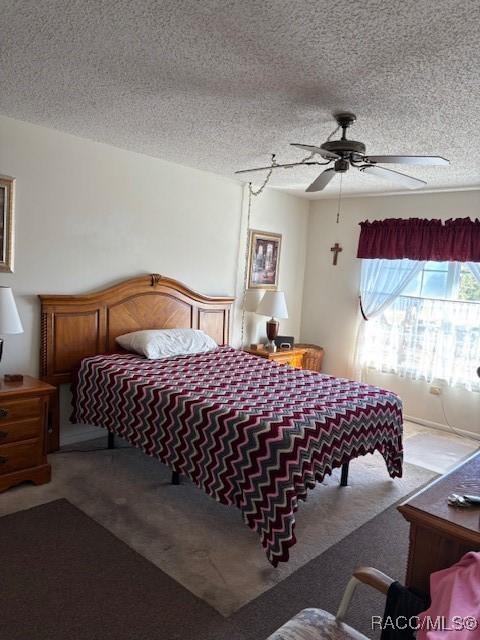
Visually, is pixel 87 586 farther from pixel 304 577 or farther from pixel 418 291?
pixel 418 291

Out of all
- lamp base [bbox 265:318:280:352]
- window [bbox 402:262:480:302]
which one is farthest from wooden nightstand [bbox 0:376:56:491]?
window [bbox 402:262:480:302]

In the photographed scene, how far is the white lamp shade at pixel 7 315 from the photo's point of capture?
9.61ft

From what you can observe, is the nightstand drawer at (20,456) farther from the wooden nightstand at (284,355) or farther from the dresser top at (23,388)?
the wooden nightstand at (284,355)

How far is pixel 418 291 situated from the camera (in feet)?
16.1

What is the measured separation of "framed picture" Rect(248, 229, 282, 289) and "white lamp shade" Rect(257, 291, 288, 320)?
30 centimetres

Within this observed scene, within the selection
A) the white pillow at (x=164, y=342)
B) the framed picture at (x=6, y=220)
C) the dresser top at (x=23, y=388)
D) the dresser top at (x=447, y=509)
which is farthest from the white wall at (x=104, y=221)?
the dresser top at (x=447, y=509)

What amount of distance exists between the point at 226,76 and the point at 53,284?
215cm

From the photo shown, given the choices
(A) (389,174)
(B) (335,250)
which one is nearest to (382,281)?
(B) (335,250)

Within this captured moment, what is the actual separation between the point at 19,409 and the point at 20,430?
0.44ft

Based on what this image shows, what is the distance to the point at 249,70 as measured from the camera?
2156 mm

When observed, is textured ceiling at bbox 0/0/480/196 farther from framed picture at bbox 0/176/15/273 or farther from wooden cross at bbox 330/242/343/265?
wooden cross at bbox 330/242/343/265

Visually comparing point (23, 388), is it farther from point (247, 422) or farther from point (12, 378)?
point (247, 422)

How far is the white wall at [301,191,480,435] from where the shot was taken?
4625mm

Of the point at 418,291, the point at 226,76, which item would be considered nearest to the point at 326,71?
the point at 226,76
